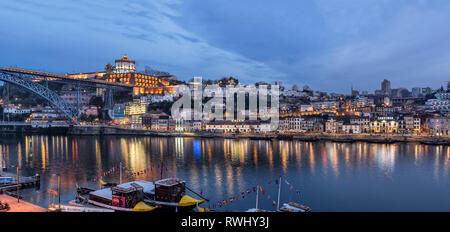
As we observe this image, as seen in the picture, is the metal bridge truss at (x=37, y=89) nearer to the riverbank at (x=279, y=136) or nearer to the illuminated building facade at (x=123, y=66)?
the riverbank at (x=279, y=136)

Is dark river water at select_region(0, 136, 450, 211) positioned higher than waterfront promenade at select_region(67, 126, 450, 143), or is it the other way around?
waterfront promenade at select_region(67, 126, 450, 143)

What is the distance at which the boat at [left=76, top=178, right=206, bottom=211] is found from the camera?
23.9 ft

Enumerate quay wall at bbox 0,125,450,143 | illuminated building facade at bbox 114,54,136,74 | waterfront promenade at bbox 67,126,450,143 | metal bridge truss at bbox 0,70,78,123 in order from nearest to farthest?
waterfront promenade at bbox 67,126,450,143
quay wall at bbox 0,125,450,143
metal bridge truss at bbox 0,70,78,123
illuminated building facade at bbox 114,54,136,74

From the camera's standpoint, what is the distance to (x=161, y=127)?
3384 centimetres

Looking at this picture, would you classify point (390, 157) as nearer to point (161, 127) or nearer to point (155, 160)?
point (155, 160)

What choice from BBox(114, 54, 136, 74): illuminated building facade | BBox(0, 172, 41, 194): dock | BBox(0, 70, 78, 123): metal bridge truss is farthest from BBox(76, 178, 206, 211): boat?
BBox(114, 54, 136, 74): illuminated building facade

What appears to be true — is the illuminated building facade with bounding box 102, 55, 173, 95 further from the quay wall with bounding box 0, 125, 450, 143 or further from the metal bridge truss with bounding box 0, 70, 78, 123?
the metal bridge truss with bounding box 0, 70, 78, 123

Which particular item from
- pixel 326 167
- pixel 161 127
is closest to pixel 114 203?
pixel 326 167

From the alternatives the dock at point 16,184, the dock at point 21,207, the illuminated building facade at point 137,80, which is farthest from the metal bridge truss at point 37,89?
the dock at point 21,207

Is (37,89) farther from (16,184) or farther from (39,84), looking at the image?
(16,184)

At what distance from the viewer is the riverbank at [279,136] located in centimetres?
2405

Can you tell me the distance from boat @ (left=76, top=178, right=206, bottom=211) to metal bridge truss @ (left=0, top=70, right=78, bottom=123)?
25.1 m

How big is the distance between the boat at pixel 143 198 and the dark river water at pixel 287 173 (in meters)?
1.07
